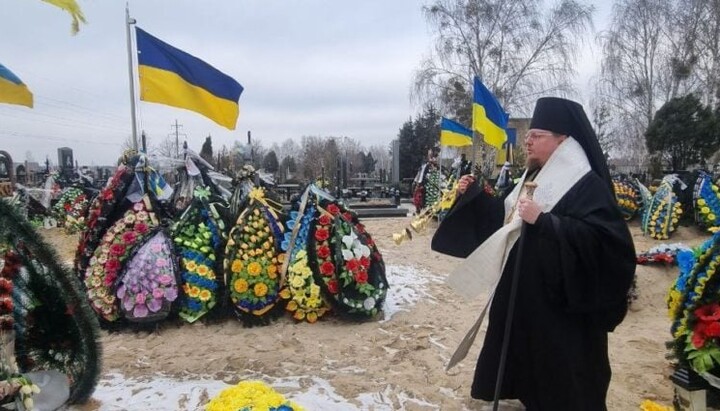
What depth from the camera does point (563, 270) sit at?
94.2 inches

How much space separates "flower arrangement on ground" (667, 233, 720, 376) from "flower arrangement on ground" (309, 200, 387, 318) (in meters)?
2.66

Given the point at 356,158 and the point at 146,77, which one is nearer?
the point at 146,77

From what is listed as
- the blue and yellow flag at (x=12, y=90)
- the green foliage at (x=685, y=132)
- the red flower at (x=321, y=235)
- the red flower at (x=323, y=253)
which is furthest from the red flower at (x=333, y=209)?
the green foliage at (x=685, y=132)

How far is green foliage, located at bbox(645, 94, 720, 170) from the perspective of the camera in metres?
18.0

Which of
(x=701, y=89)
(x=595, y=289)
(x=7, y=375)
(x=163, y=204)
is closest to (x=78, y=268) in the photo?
(x=163, y=204)

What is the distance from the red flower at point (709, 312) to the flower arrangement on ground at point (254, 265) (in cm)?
346

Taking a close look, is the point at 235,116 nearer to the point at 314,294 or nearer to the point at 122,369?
the point at 314,294

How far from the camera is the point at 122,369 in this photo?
12.6 ft

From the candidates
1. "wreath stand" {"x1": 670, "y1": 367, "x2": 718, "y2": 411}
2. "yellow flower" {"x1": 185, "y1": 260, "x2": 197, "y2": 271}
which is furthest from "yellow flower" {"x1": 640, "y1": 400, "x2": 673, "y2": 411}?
"yellow flower" {"x1": 185, "y1": 260, "x2": 197, "y2": 271}

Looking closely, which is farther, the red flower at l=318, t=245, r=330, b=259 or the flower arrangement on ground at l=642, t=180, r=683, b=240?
the flower arrangement on ground at l=642, t=180, r=683, b=240

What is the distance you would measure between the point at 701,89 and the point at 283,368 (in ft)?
82.4

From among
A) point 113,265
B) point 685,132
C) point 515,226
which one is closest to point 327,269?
point 113,265

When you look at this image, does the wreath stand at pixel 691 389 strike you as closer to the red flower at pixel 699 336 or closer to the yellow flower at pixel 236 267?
the red flower at pixel 699 336

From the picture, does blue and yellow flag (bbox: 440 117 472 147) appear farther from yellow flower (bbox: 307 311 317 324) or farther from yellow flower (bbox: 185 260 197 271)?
yellow flower (bbox: 185 260 197 271)
